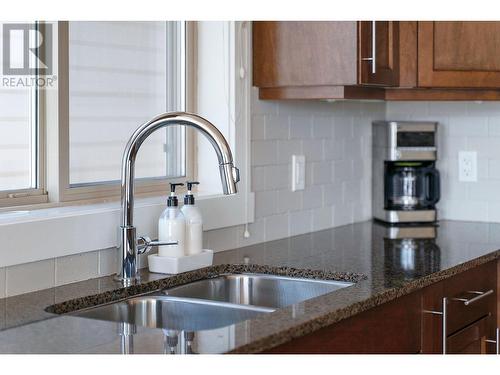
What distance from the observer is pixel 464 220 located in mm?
3691

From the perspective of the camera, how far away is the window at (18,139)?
2.31m

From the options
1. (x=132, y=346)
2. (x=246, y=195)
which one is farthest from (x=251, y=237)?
(x=132, y=346)

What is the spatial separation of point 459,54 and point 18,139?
1.61 meters

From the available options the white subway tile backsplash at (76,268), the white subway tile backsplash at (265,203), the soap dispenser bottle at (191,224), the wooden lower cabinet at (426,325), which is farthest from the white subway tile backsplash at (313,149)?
the white subway tile backsplash at (76,268)

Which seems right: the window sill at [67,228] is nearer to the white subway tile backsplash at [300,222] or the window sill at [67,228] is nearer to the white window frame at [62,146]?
the white window frame at [62,146]

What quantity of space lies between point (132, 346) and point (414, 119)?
2.38 metres

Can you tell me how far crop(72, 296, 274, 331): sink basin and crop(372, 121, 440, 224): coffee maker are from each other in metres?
1.54

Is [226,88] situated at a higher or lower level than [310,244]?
higher

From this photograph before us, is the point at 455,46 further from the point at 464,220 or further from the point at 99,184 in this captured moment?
the point at 99,184

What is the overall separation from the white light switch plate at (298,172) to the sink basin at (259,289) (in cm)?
74

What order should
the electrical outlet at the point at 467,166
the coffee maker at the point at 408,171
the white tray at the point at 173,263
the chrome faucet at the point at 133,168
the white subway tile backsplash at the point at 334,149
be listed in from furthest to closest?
the electrical outlet at the point at 467,166, the coffee maker at the point at 408,171, the white subway tile backsplash at the point at 334,149, the white tray at the point at 173,263, the chrome faucet at the point at 133,168

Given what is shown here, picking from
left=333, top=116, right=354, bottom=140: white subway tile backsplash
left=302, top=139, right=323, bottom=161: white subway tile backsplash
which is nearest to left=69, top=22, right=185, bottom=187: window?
left=302, top=139, right=323, bottom=161: white subway tile backsplash

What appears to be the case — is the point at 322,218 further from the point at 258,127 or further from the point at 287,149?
the point at 258,127
